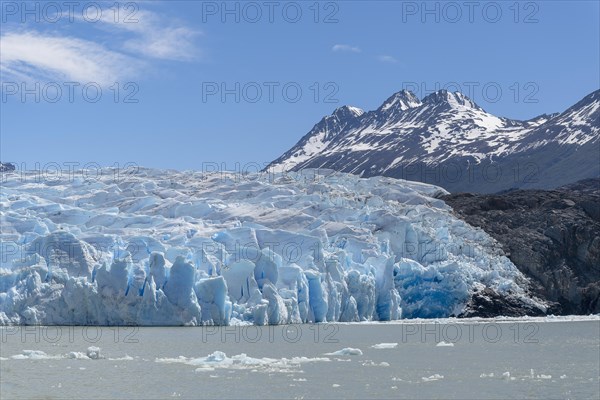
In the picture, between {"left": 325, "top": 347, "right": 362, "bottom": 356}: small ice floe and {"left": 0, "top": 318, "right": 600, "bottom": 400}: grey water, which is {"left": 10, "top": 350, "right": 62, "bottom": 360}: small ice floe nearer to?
{"left": 0, "top": 318, "right": 600, "bottom": 400}: grey water

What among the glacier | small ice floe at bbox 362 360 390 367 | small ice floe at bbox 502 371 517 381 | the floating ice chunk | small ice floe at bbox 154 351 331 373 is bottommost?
small ice floe at bbox 502 371 517 381

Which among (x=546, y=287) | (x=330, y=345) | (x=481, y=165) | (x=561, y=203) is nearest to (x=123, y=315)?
(x=330, y=345)

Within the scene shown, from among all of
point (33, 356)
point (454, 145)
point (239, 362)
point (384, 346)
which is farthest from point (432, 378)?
point (454, 145)

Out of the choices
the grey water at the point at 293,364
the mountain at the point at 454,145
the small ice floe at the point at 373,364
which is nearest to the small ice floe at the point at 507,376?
the grey water at the point at 293,364

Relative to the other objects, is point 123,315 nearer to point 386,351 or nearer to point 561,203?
point 386,351

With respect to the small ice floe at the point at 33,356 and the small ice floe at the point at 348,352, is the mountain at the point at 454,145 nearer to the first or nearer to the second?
the small ice floe at the point at 348,352

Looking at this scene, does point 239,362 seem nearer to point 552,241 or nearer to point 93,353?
point 93,353

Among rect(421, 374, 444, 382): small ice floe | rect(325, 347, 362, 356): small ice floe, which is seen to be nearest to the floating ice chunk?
rect(325, 347, 362, 356): small ice floe
